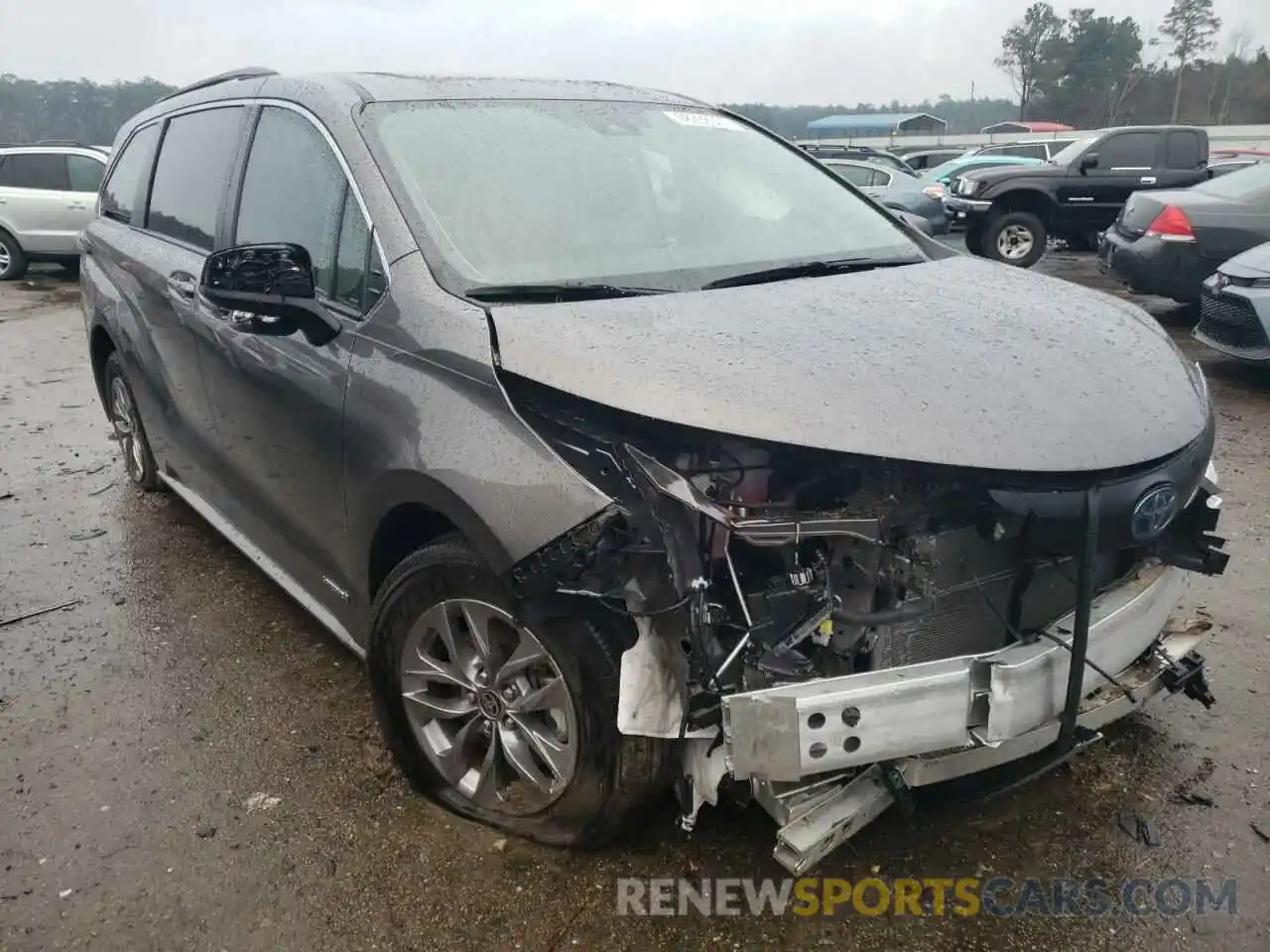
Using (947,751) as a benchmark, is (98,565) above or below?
below

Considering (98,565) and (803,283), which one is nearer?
(803,283)

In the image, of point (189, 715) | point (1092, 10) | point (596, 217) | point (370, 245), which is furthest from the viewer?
point (1092, 10)

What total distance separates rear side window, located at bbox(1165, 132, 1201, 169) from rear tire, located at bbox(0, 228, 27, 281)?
596 inches

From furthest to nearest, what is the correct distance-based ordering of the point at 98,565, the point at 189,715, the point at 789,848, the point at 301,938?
the point at 98,565 → the point at 189,715 → the point at 301,938 → the point at 789,848

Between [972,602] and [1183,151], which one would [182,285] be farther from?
[1183,151]

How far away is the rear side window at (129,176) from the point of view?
425 cm

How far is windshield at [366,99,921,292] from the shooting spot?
8.18ft

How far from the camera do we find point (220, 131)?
3498mm

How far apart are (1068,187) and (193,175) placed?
11.6 m

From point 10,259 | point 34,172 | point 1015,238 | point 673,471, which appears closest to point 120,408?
point 673,471

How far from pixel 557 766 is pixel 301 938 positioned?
0.67 meters

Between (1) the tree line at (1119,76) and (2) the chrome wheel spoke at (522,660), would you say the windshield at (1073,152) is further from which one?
(1) the tree line at (1119,76)

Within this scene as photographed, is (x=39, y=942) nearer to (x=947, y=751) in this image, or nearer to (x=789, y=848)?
(x=789, y=848)

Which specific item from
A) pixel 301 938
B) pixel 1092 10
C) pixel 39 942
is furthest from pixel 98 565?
pixel 1092 10
